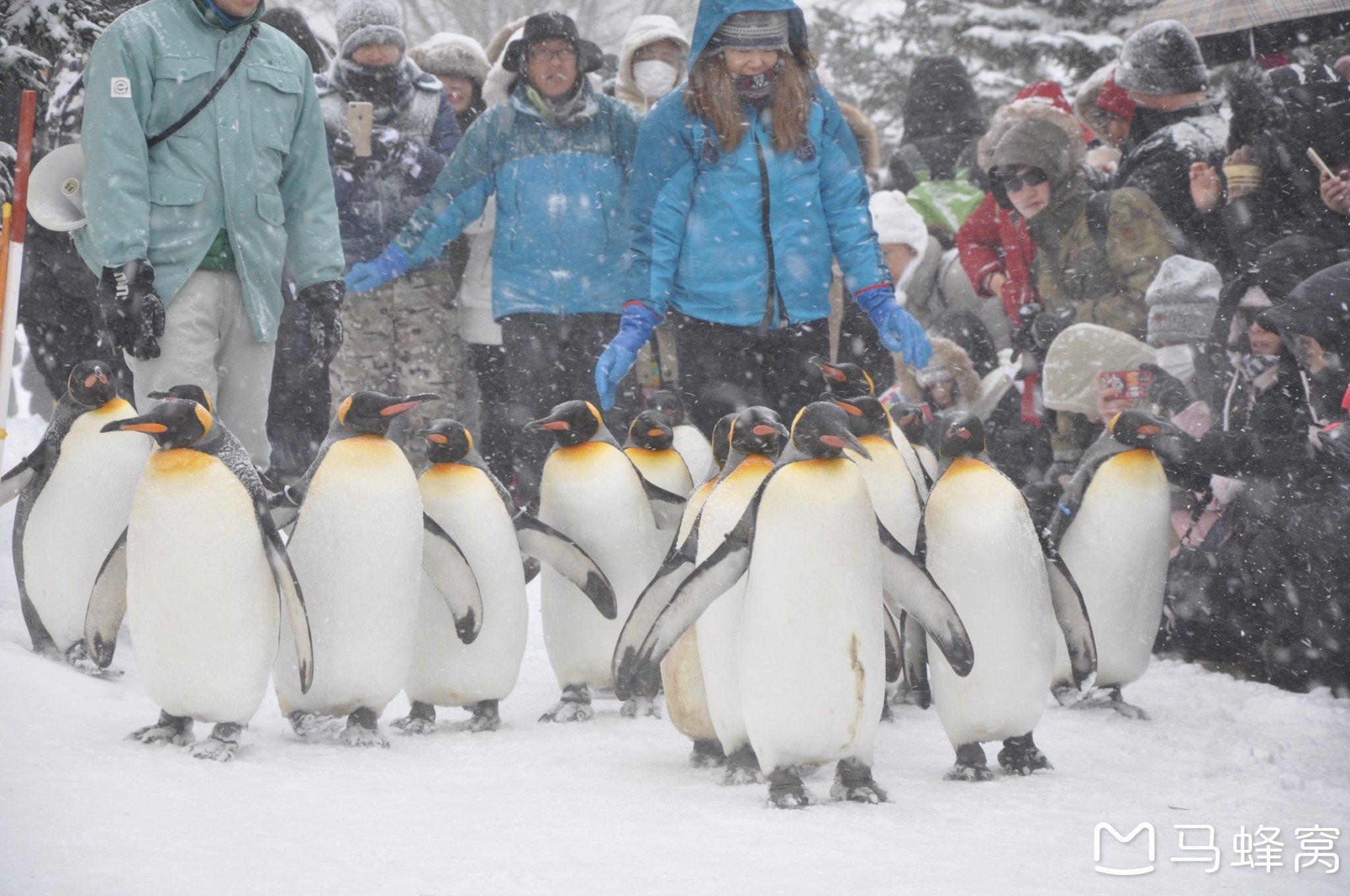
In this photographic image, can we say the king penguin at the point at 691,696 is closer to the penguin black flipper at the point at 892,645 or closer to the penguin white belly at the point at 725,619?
the penguin white belly at the point at 725,619

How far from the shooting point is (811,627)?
104 inches

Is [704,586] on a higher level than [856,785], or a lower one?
higher

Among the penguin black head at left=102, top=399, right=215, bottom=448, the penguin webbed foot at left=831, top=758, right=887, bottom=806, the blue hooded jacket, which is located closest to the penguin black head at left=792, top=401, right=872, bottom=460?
the penguin webbed foot at left=831, top=758, right=887, bottom=806

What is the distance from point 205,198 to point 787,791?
2.18 m

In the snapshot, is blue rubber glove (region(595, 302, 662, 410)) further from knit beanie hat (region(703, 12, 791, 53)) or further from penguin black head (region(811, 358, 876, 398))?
knit beanie hat (region(703, 12, 791, 53))

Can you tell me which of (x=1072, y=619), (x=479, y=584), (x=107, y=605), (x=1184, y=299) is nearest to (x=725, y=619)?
(x=479, y=584)

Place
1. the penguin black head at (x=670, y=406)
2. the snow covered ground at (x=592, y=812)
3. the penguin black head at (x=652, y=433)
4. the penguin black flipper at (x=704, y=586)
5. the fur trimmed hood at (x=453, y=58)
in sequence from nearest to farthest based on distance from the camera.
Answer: the snow covered ground at (x=592, y=812)
the penguin black flipper at (x=704, y=586)
the penguin black head at (x=652, y=433)
the penguin black head at (x=670, y=406)
the fur trimmed hood at (x=453, y=58)

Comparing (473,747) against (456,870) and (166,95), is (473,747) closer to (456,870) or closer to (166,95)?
(456,870)

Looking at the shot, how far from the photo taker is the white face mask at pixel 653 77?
5.84 metres

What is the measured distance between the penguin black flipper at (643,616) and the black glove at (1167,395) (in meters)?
2.45

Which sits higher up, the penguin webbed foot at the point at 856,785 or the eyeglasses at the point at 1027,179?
the eyeglasses at the point at 1027,179

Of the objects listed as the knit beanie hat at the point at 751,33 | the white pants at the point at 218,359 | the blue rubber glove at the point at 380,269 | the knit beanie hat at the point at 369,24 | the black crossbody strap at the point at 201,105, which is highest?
the knit beanie hat at the point at 369,24

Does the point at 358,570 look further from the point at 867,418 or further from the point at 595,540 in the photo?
the point at 867,418

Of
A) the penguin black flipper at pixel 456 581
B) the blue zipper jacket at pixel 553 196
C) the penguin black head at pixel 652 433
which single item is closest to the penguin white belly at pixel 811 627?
the penguin black flipper at pixel 456 581
